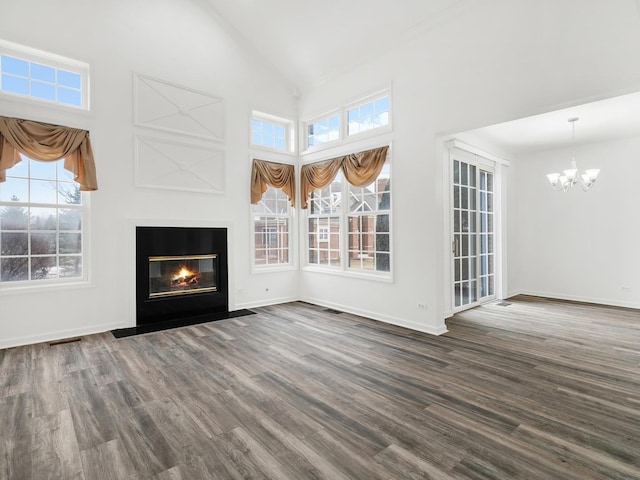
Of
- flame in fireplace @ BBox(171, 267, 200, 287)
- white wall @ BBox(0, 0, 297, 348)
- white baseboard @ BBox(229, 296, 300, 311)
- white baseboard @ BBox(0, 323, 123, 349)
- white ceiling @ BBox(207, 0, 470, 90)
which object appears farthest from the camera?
white baseboard @ BBox(229, 296, 300, 311)

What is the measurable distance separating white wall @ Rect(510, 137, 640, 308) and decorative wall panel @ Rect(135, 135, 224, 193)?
613 centimetres

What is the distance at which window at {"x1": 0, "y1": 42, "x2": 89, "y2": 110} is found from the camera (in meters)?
3.99

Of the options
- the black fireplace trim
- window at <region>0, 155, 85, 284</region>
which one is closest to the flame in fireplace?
the black fireplace trim

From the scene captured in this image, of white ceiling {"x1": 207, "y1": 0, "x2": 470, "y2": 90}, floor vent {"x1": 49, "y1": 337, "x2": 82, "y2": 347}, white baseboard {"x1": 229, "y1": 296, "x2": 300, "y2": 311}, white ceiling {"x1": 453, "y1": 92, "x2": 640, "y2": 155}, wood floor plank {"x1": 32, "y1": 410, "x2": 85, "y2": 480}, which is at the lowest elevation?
wood floor plank {"x1": 32, "y1": 410, "x2": 85, "y2": 480}

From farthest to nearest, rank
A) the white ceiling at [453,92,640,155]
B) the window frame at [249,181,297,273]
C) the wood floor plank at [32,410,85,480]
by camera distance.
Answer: the window frame at [249,181,297,273] < the white ceiling at [453,92,640,155] < the wood floor plank at [32,410,85,480]

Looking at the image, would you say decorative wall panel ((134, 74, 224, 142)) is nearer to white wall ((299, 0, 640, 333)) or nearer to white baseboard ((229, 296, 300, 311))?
white wall ((299, 0, 640, 333))

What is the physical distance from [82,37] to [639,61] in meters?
6.07

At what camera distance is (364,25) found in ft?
15.4

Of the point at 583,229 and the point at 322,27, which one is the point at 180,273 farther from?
the point at 583,229

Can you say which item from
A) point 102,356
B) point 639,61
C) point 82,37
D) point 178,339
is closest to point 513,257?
point 639,61

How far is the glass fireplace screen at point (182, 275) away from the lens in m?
4.95

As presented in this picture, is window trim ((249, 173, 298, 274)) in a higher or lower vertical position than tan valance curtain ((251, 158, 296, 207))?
lower

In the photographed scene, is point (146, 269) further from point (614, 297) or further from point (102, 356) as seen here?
point (614, 297)

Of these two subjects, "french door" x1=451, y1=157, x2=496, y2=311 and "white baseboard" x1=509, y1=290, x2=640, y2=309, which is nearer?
Answer: "french door" x1=451, y1=157, x2=496, y2=311
